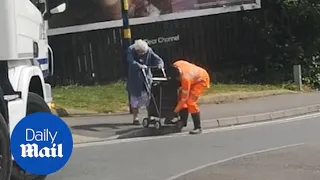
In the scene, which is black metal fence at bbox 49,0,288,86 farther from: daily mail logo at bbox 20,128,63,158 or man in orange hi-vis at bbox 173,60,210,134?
daily mail logo at bbox 20,128,63,158

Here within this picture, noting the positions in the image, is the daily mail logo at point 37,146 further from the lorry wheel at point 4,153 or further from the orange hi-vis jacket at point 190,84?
the orange hi-vis jacket at point 190,84

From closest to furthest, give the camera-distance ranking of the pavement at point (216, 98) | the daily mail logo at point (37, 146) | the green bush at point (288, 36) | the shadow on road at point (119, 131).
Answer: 1. the daily mail logo at point (37, 146)
2. the shadow on road at point (119, 131)
3. the pavement at point (216, 98)
4. the green bush at point (288, 36)

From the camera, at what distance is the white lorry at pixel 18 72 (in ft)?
21.4

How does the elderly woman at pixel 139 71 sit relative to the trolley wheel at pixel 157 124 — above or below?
above

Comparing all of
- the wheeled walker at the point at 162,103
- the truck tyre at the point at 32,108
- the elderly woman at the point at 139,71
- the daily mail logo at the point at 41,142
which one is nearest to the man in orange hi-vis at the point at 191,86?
the wheeled walker at the point at 162,103

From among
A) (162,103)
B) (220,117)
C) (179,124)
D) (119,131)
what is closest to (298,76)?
(220,117)

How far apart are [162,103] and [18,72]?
5499 mm

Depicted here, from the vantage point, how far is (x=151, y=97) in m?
12.5

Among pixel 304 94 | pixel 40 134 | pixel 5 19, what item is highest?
pixel 5 19

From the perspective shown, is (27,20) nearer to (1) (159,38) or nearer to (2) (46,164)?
(2) (46,164)

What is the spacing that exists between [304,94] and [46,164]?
593 inches

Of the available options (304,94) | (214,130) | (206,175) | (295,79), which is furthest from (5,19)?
(295,79)

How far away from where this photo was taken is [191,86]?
12.1m

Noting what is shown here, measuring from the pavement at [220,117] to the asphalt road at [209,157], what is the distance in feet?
2.05
